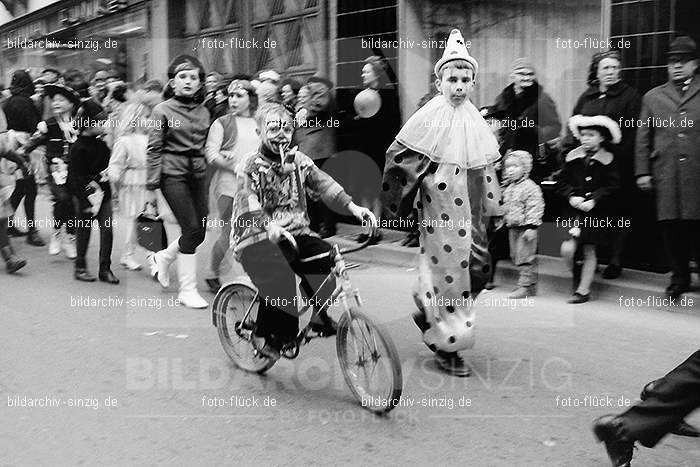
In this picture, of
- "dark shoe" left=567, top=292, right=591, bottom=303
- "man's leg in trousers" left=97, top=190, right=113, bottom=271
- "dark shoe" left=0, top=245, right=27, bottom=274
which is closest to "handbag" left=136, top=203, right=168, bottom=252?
"man's leg in trousers" left=97, top=190, right=113, bottom=271

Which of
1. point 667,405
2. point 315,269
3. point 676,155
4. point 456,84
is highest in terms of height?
point 456,84

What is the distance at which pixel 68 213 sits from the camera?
34.2ft

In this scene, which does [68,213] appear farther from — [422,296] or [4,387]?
[422,296]

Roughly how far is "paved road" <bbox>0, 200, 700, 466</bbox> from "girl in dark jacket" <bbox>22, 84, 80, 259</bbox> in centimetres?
217

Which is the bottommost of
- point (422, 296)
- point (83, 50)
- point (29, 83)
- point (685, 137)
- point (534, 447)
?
point (534, 447)

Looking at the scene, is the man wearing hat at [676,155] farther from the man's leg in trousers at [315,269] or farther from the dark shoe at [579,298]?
the man's leg in trousers at [315,269]

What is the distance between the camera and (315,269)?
545 cm

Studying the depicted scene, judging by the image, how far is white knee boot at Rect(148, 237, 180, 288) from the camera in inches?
338

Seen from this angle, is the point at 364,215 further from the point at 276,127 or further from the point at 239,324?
the point at 239,324

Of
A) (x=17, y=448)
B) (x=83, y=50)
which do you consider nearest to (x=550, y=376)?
(x=17, y=448)

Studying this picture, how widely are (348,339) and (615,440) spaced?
5.38 ft

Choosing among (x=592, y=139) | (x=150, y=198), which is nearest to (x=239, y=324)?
(x=592, y=139)

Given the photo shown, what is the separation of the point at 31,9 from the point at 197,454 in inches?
938

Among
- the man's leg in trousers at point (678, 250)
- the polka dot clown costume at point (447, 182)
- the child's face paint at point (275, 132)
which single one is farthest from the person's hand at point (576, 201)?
the child's face paint at point (275, 132)
